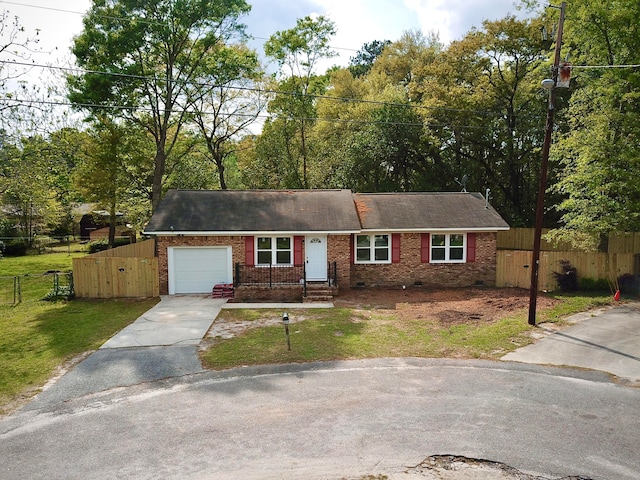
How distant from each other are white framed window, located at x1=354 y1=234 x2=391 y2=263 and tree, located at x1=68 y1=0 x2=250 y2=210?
1252cm

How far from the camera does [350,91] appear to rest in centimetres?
3669

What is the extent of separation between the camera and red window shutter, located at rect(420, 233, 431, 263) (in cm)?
1894

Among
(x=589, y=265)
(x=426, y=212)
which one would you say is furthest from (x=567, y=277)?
(x=426, y=212)

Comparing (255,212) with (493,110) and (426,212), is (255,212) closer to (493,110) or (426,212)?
(426,212)

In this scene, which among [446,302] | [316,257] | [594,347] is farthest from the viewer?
[316,257]

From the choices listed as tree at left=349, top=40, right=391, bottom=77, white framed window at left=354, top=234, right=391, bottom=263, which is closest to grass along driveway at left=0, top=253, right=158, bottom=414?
white framed window at left=354, top=234, right=391, bottom=263

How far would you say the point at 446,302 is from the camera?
1608 centimetres

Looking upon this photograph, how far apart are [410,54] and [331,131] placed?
10765 millimetres

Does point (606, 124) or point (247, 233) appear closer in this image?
point (606, 124)

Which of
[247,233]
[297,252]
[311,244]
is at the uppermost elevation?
[247,233]

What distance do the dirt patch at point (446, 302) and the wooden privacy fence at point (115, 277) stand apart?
7641mm

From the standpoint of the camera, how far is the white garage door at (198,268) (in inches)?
699

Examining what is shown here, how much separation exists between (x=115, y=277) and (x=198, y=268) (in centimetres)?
322

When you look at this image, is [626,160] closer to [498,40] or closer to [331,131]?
[498,40]
